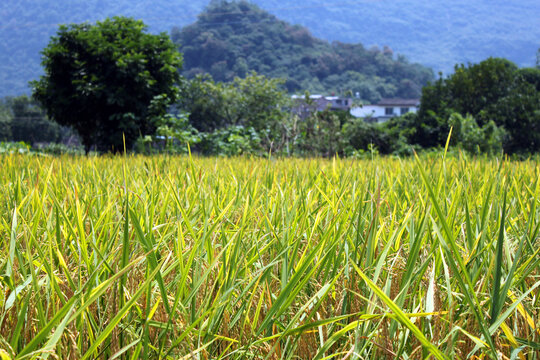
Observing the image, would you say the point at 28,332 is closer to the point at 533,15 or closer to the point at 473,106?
the point at 473,106

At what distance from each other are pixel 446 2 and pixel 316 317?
7918 inches

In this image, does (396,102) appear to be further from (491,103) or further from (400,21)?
(400,21)

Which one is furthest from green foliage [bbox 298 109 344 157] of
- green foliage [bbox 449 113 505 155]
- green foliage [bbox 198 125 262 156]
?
green foliage [bbox 449 113 505 155]

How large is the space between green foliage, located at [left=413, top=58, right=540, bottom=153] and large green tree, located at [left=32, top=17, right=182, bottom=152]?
13492mm

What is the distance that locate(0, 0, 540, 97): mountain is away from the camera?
130 meters

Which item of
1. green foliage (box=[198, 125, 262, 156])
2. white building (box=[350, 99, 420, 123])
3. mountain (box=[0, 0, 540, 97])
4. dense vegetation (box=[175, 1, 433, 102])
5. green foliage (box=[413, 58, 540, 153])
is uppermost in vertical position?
mountain (box=[0, 0, 540, 97])

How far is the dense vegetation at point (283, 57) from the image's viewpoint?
7200 centimetres

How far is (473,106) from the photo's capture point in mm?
23266

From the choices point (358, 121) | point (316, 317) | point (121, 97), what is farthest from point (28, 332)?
point (358, 121)

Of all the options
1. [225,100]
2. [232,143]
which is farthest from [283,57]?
[232,143]

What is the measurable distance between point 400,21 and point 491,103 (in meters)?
161

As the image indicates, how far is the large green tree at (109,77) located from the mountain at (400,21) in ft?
→ 377

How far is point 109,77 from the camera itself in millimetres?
14258

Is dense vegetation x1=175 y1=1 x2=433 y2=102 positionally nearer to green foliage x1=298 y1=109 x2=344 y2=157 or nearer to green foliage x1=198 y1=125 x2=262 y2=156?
green foliage x1=298 y1=109 x2=344 y2=157
